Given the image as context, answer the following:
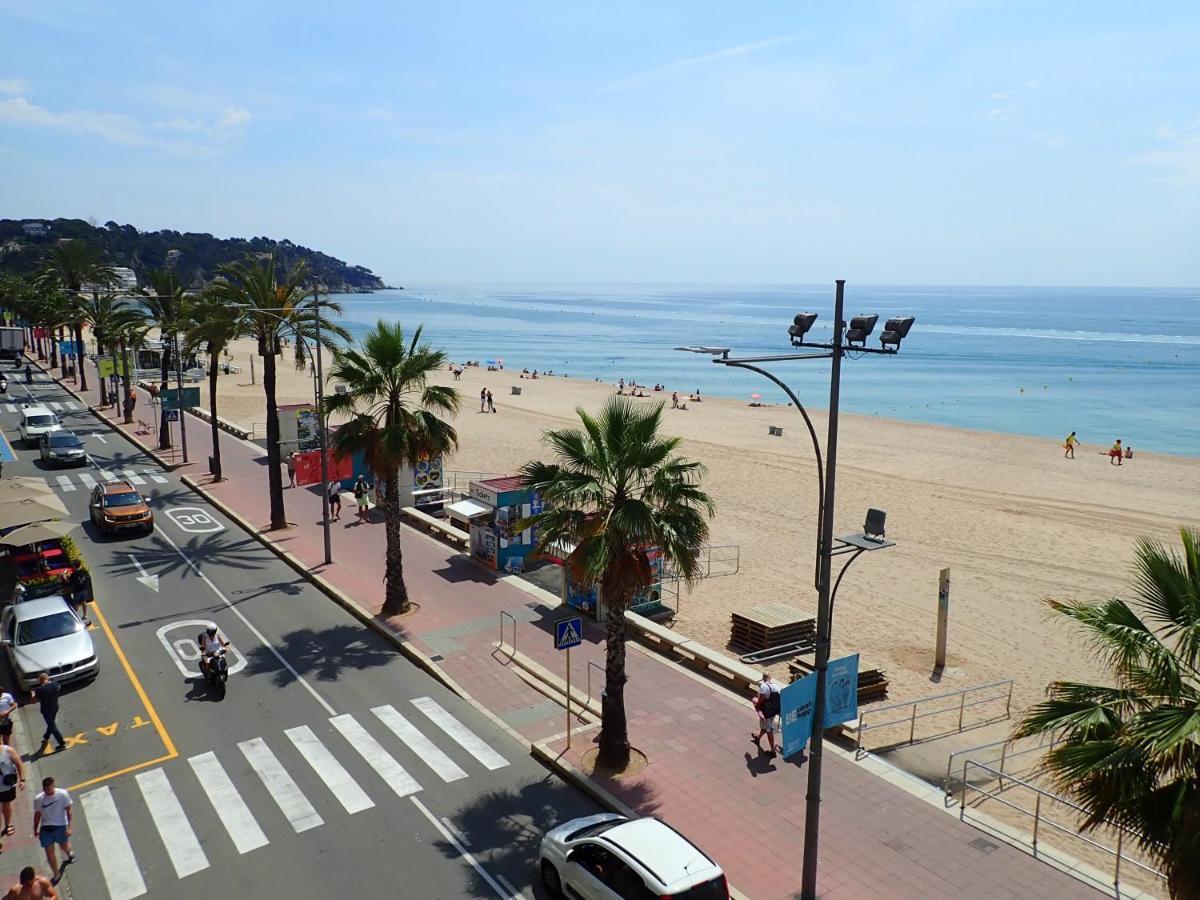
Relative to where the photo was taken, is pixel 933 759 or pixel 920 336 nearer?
pixel 933 759

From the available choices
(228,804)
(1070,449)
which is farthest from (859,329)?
(1070,449)

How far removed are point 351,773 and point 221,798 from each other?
194cm

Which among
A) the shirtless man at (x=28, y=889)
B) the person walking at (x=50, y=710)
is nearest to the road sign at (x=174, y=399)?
the person walking at (x=50, y=710)

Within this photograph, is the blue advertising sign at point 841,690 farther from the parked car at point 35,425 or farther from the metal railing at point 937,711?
the parked car at point 35,425

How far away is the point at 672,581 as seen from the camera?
25.0m

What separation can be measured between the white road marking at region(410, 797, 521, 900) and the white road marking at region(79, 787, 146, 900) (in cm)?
376

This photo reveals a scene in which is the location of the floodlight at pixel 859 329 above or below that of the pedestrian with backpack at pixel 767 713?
above

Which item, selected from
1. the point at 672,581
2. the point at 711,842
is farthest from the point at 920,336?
the point at 711,842

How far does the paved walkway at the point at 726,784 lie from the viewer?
11688 millimetres

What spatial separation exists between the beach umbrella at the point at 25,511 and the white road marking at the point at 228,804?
9.58 metres

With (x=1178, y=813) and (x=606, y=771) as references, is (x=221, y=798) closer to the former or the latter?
(x=606, y=771)

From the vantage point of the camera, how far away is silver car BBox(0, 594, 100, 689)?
16.6m

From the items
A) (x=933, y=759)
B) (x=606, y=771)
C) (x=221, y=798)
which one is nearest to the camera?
(x=221, y=798)

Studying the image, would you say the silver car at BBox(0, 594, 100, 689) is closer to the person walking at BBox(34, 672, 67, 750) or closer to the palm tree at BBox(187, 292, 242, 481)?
the person walking at BBox(34, 672, 67, 750)
